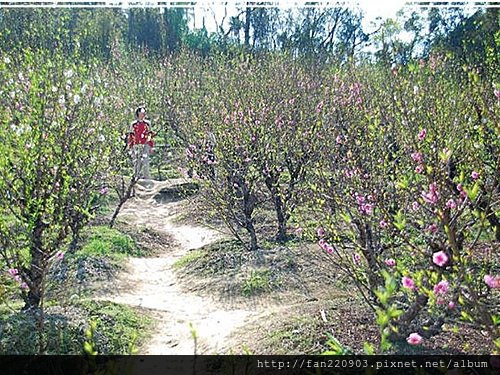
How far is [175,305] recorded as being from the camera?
5.60m

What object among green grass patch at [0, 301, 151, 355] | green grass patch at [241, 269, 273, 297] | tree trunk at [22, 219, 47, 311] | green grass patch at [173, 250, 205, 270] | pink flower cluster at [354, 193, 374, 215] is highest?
pink flower cluster at [354, 193, 374, 215]

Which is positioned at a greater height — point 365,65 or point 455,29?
point 455,29

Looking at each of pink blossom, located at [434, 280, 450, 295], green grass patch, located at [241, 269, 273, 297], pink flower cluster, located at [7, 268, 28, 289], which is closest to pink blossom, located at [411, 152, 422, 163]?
pink blossom, located at [434, 280, 450, 295]

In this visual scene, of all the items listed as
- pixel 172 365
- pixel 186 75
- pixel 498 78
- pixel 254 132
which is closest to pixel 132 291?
pixel 172 365

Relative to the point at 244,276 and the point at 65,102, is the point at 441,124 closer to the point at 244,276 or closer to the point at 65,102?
the point at 244,276

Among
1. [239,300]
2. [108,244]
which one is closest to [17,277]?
[239,300]

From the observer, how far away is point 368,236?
434 cm

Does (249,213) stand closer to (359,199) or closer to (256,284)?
(256,284)

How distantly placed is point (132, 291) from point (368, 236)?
9.40ft

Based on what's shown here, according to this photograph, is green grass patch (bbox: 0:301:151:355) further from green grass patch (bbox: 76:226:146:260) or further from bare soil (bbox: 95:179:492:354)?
green grass patch (bbox: 76:226:146:260)

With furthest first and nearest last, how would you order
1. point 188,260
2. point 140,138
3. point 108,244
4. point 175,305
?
point 140,138, point 108,244, point 188,260, point 175,305

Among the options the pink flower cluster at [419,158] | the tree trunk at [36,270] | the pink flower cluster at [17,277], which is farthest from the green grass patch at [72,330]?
the pink flower cluster at [419,158]

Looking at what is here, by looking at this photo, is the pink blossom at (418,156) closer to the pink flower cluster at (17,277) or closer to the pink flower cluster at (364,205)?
the pink flower cluster at (364,205)

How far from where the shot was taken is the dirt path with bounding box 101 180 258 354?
14.8 ft
